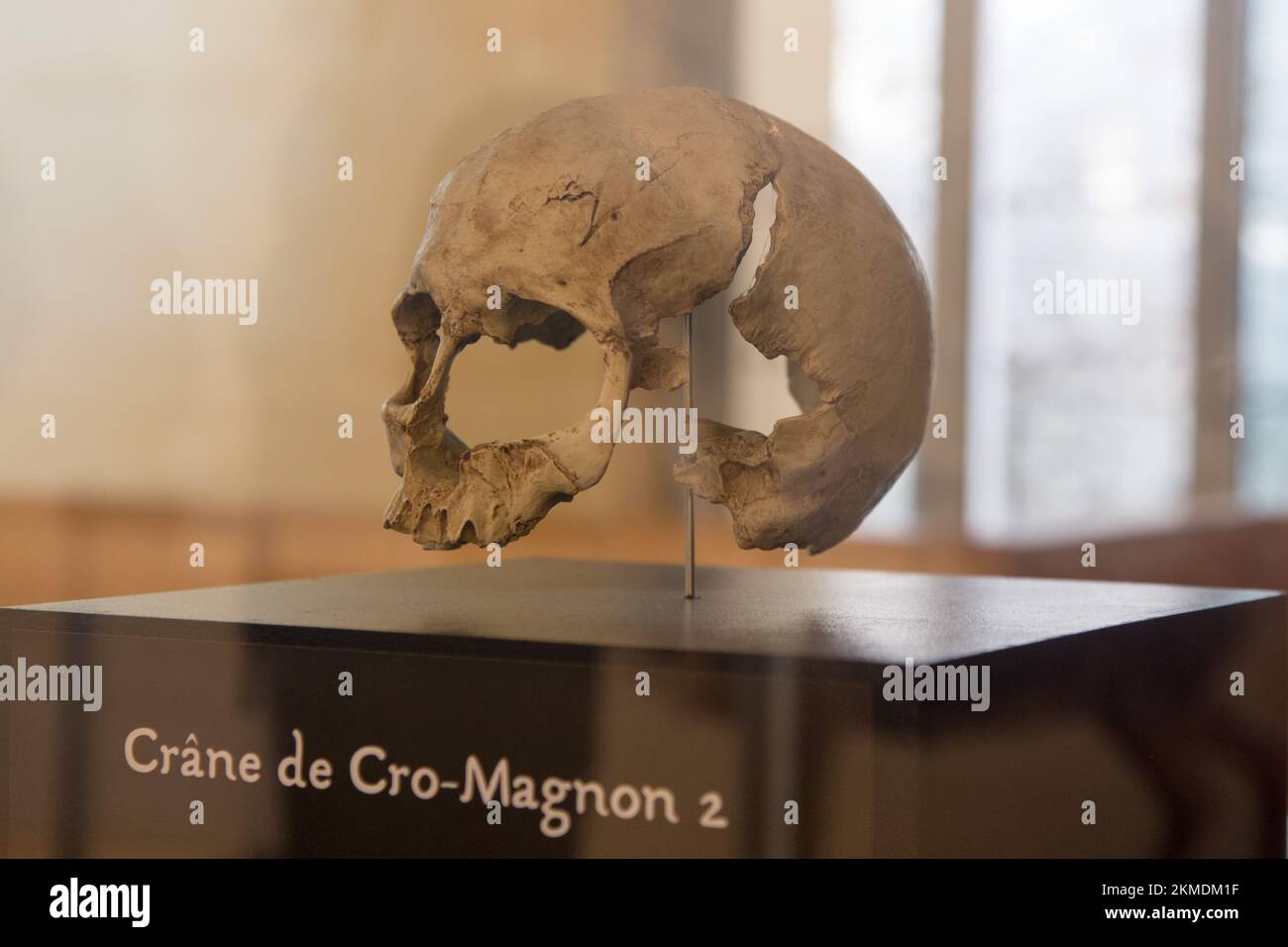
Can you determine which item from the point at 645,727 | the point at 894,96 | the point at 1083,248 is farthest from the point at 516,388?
the point at 645,727

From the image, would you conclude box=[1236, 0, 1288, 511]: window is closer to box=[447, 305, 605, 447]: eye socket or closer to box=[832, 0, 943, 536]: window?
box=[832, 0, 943, 536]: window

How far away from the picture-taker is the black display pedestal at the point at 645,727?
1427 mm

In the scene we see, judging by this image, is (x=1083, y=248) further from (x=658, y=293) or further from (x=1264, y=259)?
(x=658, y=293)

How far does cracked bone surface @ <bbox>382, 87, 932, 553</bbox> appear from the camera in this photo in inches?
68.0

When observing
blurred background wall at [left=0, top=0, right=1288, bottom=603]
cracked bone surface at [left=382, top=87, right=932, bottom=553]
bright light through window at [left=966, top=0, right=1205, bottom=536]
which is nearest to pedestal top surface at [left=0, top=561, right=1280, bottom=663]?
cracked bone surface at [left=382, top=87, right=932, bottom=553]

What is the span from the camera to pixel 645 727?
1.47 m

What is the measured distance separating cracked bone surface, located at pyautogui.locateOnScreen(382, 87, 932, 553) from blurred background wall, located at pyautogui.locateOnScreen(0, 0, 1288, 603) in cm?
190

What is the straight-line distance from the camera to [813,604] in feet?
6.31

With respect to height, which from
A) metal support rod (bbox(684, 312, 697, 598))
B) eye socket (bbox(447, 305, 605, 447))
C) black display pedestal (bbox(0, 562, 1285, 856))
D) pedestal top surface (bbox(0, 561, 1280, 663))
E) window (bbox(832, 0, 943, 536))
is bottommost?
black display pedestal (bbox(0, 562, 1285, 856))

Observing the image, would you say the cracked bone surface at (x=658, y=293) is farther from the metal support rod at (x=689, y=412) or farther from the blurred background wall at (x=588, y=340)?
the blurred background wall at (x=588, y=340)

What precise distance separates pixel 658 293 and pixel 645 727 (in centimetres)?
52

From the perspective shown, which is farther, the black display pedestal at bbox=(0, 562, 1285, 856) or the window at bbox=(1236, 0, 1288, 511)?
the window at bbox=(1236, 0, 1288, 511)

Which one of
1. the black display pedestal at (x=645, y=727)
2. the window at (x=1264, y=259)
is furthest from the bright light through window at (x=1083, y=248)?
the black display pedestal at (x=645, y=727)
